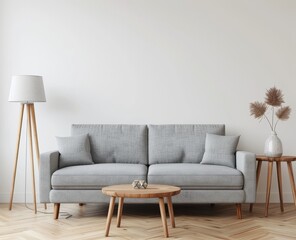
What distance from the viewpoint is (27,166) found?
550cm

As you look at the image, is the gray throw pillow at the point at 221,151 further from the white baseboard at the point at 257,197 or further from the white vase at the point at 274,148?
the white baseboard at the point at 257,197

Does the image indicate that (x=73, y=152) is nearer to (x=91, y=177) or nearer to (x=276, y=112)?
(x=91, y=177)

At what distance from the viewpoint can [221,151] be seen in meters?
4.87

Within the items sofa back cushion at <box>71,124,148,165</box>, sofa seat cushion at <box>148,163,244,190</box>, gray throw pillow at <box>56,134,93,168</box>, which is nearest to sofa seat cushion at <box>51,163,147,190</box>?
sofa seat cushion at <box>148,163,244,190</box>

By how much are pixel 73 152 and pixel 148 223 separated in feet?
3.69

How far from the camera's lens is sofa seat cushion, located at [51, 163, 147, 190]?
4.45m

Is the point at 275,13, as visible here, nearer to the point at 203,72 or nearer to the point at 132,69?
the point at 203,72

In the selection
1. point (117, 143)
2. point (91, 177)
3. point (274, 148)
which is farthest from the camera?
point (117, 143)

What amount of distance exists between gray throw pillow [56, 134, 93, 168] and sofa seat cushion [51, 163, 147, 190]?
0.31 meters

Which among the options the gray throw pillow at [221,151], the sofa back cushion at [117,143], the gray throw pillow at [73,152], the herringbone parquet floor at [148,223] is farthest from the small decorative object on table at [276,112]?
the gray throw pillow at [73,152]

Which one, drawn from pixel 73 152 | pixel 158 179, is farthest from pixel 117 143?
pixel 158 179

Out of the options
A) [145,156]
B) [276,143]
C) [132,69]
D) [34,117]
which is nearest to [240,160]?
[276,143]

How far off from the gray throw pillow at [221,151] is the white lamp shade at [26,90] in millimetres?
1856

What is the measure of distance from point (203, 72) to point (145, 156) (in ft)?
4.06
